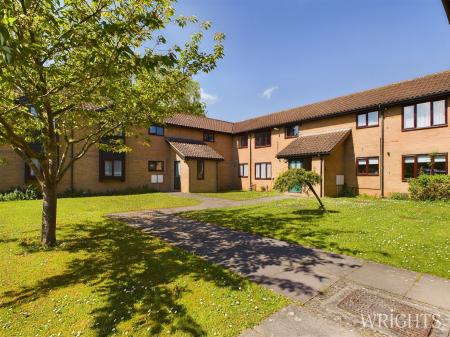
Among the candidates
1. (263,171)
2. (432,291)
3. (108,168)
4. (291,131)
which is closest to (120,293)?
(432,291)

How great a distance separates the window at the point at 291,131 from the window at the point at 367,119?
558 centimetres

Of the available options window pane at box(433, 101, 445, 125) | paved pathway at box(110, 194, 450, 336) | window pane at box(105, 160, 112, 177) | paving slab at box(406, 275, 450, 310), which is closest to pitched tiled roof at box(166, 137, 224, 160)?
window pane at box(105, 160, 112, 177)

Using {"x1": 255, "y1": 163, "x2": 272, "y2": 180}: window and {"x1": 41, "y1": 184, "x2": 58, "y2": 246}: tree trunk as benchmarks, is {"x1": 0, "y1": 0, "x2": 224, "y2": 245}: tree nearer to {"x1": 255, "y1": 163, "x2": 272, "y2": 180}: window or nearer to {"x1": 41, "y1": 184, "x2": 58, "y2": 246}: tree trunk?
{"x1": 41, "y1": 184, "x2": 58, "y2": 246}: tree trunk

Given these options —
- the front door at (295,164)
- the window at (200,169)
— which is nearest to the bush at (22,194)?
the window at (200,169)

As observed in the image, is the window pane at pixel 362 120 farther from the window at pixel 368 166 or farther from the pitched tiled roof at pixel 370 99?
the window at pixel 368 166

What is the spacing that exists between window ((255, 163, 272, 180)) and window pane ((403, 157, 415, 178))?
11244 mm

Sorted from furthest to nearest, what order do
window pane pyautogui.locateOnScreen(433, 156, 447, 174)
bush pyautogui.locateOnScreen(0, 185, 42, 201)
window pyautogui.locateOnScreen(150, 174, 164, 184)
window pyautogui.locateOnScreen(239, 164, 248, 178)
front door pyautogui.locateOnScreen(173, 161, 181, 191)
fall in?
1. window pyautogui.locateOnScreen(239, 164, 248, 178)
2. front door pyautogui.locateOnScreen(173, 161, 181, 191)
3. window pyautogui.locateOnScreen(150, 174, 164, 184)
4. bush pyautogui.locateOnScreen(0, 185, 42, 201)
5. window pane pyautogui.locateOnScreen(433, 156, 447, 174)

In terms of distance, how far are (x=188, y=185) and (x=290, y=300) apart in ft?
63.7

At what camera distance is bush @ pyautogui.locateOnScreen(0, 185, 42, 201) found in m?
16.7

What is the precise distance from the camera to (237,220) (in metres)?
10.5

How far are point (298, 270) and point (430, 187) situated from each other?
14.3 meters

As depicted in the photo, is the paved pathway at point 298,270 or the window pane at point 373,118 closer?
the paved pathway at point 298,270

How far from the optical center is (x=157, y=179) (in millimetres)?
24734

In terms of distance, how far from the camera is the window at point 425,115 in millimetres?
15352
